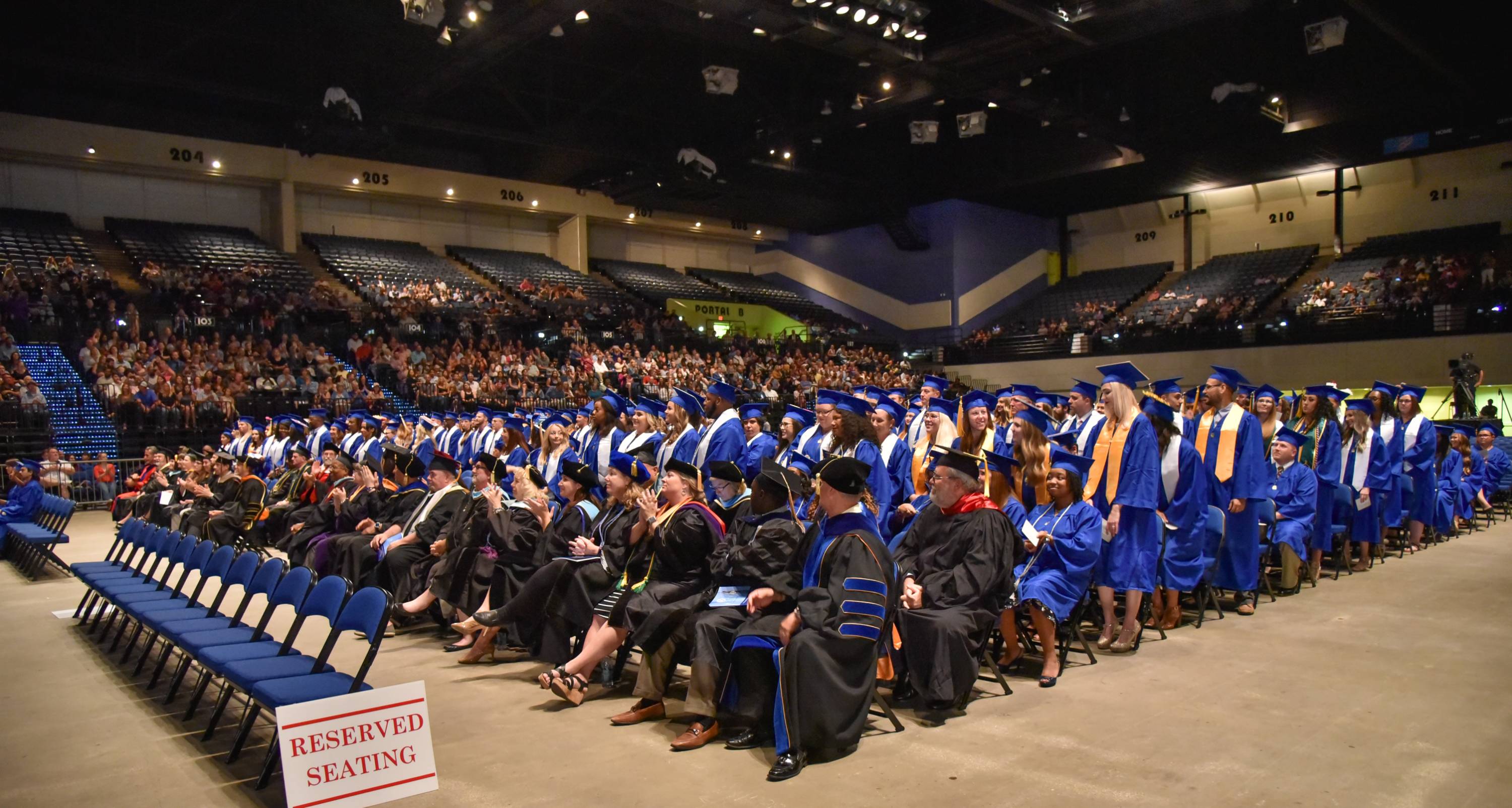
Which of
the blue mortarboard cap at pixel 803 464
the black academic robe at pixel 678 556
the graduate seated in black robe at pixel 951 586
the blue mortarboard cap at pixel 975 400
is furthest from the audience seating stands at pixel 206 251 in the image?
the graduate seated in black robe at pixel 951 586

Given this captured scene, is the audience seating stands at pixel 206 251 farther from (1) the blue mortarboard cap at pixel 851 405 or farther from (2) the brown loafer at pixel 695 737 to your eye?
(2) the brown loafer at pixel 695 737

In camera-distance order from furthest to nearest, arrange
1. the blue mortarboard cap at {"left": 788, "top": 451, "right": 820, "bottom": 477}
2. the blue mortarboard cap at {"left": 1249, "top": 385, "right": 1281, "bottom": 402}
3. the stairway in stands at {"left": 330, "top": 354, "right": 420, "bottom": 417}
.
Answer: the stairway in stands at {"left": 330, "top": 354, "right": 420, "bottom": 417}, the blue mortarboard cap at {"left": 1249, "top": 385, "right": 1281, "bottom": 402}, the blue mortarboard cap at {"left": 788, "top": 451, "right": 820, "bottom": 477}

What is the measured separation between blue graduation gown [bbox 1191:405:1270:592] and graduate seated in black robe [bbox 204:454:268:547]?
30.9ft

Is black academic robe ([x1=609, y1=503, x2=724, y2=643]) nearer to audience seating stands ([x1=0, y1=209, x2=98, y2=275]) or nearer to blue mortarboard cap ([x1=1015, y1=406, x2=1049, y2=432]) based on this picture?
blue mortarboard cap ([x1=1015, y1=406, x2=1049, y2=432])

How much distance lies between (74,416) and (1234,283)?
25.6 meters

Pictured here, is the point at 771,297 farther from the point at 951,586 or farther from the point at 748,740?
the point at 748,740

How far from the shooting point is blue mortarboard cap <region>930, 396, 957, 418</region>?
22.3 ft

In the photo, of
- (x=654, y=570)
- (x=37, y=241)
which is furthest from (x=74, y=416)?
(x=654, y=570)

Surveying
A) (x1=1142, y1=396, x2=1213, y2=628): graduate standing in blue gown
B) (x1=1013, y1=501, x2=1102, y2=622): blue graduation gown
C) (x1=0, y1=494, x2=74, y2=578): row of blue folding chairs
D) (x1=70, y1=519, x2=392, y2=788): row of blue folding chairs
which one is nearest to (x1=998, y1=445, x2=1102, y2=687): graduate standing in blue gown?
(x1=1013, y1=501, x2=1102, y2=622): blue graduation gown

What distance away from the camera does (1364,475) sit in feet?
27.2

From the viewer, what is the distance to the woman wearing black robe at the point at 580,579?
5.13 metres

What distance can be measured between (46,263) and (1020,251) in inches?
1009

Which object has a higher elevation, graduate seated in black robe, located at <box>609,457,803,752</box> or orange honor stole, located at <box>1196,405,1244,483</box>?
orange honor stole, located at <box>1196,405,1244,483</box>

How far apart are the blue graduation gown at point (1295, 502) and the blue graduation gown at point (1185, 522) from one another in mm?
1684
